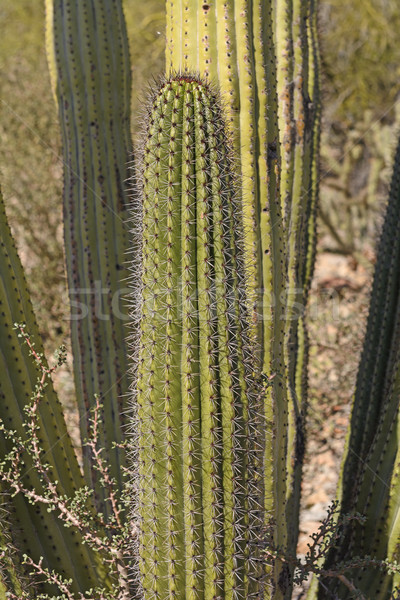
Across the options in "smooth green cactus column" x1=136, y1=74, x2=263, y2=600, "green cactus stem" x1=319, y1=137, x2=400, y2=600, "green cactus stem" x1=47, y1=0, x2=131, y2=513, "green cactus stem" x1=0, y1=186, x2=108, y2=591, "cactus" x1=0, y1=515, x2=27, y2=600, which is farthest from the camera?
"green cactus stem" x1=47, y1=0, x2=131, y2=513

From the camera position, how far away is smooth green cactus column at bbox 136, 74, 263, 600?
172cm

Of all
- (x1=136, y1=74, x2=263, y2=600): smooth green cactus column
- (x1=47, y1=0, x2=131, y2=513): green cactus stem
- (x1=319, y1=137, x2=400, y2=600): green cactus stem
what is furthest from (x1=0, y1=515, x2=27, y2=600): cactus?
(x1=319, y1=137, x2=400, y2=600): green cactus stem

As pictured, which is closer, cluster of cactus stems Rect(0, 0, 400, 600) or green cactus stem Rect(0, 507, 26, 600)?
cluster of cactus stems Rect(0, 0, 400, 600)

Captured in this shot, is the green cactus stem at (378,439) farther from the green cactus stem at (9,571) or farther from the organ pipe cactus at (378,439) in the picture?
the green cactus stem at (9,571)

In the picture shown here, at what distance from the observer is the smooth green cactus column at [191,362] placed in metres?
1.72

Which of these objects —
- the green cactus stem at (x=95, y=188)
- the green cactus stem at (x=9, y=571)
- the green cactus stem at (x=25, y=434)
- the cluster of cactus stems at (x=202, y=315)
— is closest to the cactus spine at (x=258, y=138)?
the cluster of cactus stems at (x=202, y=315)

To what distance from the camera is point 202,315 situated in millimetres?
1721

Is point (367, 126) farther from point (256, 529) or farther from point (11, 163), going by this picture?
point (256, 529)

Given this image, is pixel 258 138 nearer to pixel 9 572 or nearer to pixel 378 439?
pixel 378 439

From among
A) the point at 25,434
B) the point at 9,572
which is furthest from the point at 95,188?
the point at 9,572

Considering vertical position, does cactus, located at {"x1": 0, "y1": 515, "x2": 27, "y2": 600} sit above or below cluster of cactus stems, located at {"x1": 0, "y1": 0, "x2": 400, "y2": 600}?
below

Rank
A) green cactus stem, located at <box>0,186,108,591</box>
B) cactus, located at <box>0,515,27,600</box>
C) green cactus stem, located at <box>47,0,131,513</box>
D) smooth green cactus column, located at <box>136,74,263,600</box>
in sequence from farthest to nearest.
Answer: green cactus stem, located at <box>47,0,131,513</box> → green cactus stem, located at <box>0,186,108,591</box> → cactus, located at <box>0,515,27,600</box> → smooth green cactus column, located at <box>136,74,263,600</box>

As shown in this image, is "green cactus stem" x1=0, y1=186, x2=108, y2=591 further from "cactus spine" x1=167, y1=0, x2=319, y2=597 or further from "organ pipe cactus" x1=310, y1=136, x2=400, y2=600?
"organ pipe cactus" x1=310, y1=136, x2=400, y2=600

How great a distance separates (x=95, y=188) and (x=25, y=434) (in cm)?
133
